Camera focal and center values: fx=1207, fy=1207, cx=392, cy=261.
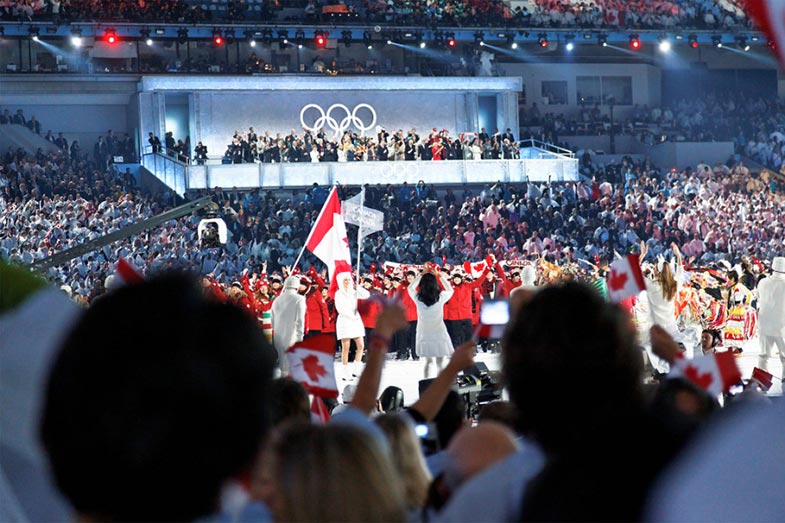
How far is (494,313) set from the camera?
15.1 feet

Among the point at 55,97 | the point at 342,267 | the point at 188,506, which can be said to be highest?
the point at 55,97

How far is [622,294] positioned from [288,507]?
11.0 feet

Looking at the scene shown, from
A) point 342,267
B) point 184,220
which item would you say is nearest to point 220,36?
point 184,220

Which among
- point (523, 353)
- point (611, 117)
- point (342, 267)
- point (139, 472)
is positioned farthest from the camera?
point (611, 117)

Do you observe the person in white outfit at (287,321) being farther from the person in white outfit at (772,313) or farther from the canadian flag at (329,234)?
the person in white outfit at (772,313)

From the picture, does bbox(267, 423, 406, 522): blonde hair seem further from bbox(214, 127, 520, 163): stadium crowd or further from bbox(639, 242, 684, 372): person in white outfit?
bbox(214, 127, 520, 163): stadium crowd

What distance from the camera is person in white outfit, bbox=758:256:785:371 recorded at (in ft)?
42.4

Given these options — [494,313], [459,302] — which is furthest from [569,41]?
[494,313]

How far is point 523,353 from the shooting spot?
1.72 meters

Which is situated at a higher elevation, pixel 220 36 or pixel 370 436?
pixel 220 36

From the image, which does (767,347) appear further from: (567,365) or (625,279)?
(567,365)

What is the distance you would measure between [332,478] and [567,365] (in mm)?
392

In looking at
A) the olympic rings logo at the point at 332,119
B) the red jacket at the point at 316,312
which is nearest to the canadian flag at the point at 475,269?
the red jacket at the point at 316,312

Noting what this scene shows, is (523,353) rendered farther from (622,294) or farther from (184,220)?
(184,220)
